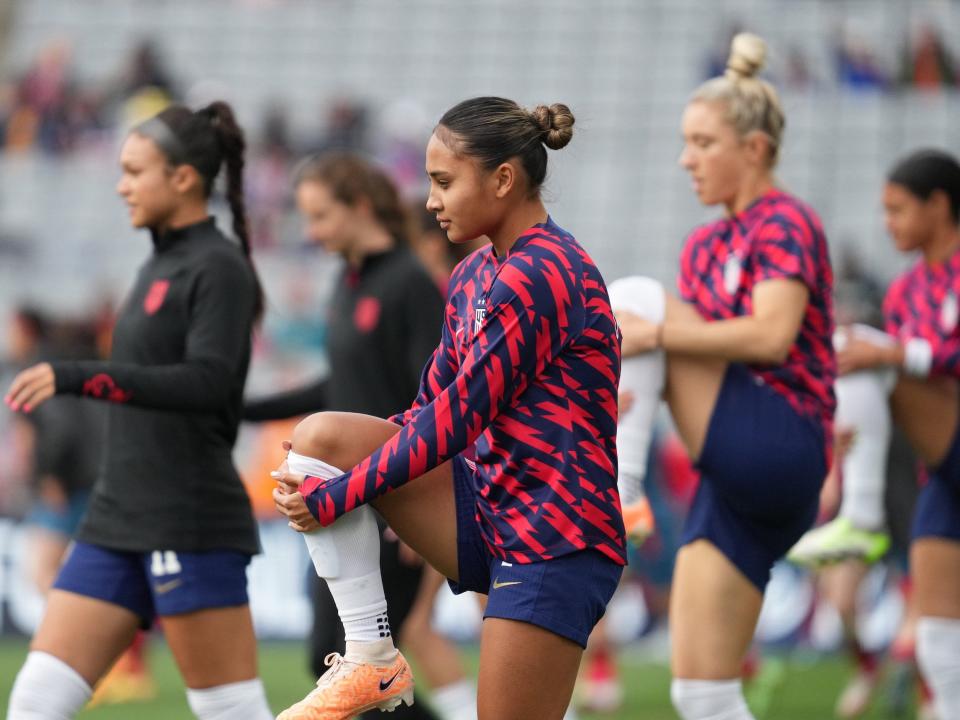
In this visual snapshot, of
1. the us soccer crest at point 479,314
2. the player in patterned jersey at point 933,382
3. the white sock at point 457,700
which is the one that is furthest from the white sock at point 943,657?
the us soccer crest at point 479,314

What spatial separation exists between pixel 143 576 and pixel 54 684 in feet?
1.27

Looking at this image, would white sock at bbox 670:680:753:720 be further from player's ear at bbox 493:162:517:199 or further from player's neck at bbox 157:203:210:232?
player's neck at bbox 157:203:210:232

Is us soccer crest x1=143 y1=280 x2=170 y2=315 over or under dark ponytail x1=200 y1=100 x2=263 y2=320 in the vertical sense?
under

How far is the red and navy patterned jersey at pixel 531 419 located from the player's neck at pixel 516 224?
0.03 meters

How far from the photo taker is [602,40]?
20078mm

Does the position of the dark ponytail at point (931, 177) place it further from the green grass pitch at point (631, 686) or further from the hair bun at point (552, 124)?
the green grass pitch at point (631, 686)

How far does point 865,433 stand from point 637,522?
50.0 inches

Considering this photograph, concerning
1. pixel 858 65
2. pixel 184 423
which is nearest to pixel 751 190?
pixel 184 423

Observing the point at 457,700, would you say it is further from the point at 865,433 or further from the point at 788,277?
the point at 788,277

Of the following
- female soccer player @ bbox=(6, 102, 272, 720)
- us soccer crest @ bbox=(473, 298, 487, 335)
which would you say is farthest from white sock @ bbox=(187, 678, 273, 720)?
us soccer crest @ bbox=(473, 298, 487, 335)

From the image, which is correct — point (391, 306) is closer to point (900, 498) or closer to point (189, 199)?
point (189, 199)

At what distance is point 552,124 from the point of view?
11.2ft

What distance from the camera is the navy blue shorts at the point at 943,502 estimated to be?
5.24m

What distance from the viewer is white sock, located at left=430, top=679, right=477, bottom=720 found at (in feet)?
18.6
